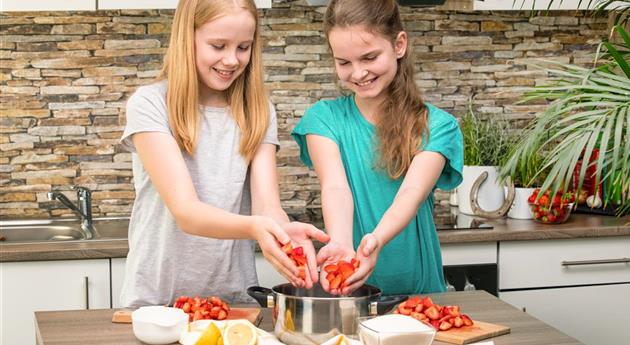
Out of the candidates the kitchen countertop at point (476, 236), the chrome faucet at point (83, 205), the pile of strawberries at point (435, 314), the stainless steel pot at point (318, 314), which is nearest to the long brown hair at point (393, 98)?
the pile of strawberries at point (435, 314)

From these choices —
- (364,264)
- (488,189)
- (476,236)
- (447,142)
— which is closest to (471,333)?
(364,264)

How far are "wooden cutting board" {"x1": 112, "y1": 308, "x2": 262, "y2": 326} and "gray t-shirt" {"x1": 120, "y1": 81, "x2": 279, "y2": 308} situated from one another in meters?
0.23

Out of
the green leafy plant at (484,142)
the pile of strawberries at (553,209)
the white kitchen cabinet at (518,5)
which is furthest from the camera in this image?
the green leafy plant at (484,142)

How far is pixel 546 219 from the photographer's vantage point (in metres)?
3.00

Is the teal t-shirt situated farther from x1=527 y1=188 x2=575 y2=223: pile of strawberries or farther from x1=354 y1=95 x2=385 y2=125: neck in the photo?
x1=527 y1=188 x2=575 y2=223: pile of strawberries

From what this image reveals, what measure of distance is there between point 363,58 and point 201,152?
0.42m

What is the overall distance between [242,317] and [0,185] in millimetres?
1719

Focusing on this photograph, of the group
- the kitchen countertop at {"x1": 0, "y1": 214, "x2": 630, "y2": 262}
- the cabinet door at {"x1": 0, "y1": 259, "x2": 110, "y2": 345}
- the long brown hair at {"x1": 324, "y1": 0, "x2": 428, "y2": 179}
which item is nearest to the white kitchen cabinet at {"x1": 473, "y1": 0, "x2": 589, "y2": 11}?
the kitchen countertop at {"x1": 0, "y1": 214, "x2": 630, "y2": 262}

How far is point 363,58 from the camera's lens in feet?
6.68

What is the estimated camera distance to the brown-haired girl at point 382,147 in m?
2.03

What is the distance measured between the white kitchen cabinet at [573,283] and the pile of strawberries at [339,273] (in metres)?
1.30

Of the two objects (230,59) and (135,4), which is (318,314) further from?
(135,4)

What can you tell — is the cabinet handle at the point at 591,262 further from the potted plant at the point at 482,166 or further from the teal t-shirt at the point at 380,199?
the teal t-shirt at the point at 380,199

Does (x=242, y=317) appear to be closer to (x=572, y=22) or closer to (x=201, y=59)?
(x=201, y=59)
